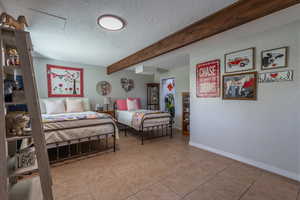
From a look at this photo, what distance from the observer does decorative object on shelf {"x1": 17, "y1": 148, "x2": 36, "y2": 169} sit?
99 cm

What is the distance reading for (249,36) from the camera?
213 centimetres

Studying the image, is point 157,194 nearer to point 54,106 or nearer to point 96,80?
point 54,106

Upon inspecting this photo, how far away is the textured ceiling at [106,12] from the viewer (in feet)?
4.80

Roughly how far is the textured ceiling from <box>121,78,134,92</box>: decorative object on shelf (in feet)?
8.66

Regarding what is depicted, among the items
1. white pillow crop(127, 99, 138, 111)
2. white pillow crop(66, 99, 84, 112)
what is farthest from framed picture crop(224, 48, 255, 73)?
white pillow crop(66, 99, 84, 112)

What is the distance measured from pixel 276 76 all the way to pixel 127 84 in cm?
446

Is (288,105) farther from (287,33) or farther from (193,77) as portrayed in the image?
(193,77)

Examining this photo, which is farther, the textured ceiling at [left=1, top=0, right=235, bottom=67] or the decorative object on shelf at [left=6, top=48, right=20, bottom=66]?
the textured ceiling at [left=1, top=0, right=235, bottom=67]

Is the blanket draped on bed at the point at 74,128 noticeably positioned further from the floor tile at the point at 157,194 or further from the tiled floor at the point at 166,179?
the floor tile at the point at 157,194

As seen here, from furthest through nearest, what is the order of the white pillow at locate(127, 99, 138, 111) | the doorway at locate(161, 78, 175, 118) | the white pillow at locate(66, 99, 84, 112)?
1. the doorway at locate(161, 78, 175, 118)
2. the white pillow at locate(127, 99, 138, 111)
3. the white pillow at locate(66, 99, 84, 112)

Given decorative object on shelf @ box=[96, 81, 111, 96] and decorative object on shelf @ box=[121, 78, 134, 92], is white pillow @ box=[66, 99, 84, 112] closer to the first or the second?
decorative object on shelf @ box=[96, 81, 111, 96]

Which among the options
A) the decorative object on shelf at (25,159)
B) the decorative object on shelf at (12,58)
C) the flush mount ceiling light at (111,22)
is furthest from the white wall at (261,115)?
the decorative object on shelf at (25,159)

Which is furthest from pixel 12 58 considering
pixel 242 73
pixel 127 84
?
pixel 127 84

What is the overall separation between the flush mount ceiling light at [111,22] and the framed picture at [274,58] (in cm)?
220
